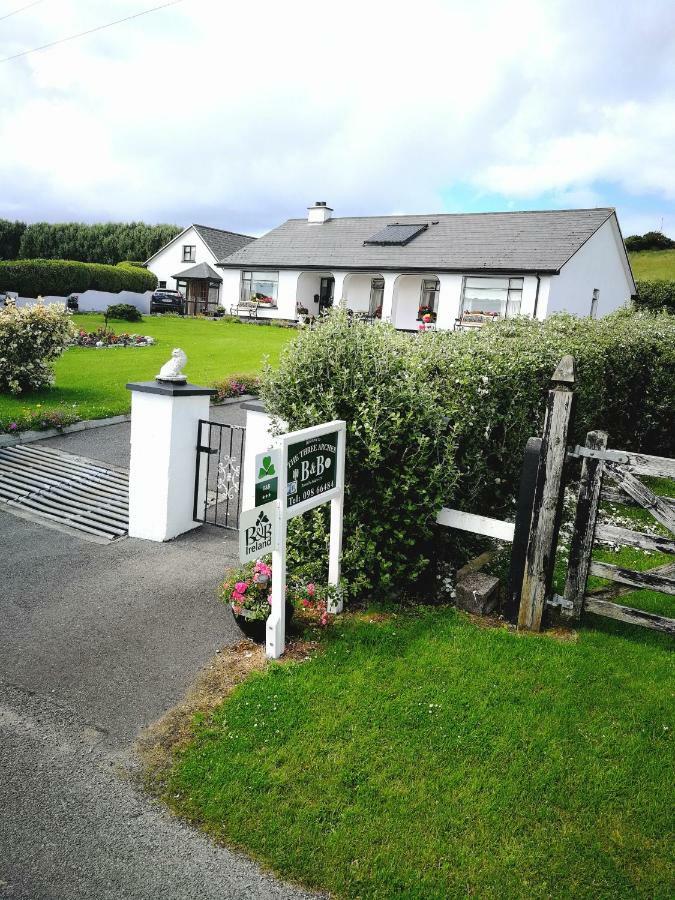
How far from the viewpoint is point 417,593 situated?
613cm

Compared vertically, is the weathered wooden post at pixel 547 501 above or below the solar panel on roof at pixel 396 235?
below

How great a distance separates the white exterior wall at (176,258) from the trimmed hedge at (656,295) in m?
28.9

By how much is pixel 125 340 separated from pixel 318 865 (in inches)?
834

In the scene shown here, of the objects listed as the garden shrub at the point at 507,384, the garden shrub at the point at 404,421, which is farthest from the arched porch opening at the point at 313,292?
the garden shrub at the point at 404,421

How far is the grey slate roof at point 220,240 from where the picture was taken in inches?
1929

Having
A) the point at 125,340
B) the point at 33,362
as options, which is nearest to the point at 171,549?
the point at 33,362

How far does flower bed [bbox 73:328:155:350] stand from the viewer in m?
21.5

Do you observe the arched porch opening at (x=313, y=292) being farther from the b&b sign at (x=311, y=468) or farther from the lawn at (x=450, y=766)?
the lawn at (x=450, y=766)

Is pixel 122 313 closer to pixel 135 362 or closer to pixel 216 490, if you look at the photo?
pixel 135 362

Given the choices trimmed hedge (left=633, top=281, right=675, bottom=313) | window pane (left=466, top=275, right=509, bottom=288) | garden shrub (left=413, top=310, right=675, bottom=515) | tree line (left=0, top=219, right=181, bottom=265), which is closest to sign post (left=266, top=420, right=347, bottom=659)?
garden shrub (left=413, top=310, right=675, bottom=515)

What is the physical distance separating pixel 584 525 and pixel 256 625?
2.73 metres

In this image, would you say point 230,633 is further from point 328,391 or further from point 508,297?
point 508,297

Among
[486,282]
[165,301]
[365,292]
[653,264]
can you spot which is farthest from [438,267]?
[653,264]

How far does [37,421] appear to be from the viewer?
11.5 m
